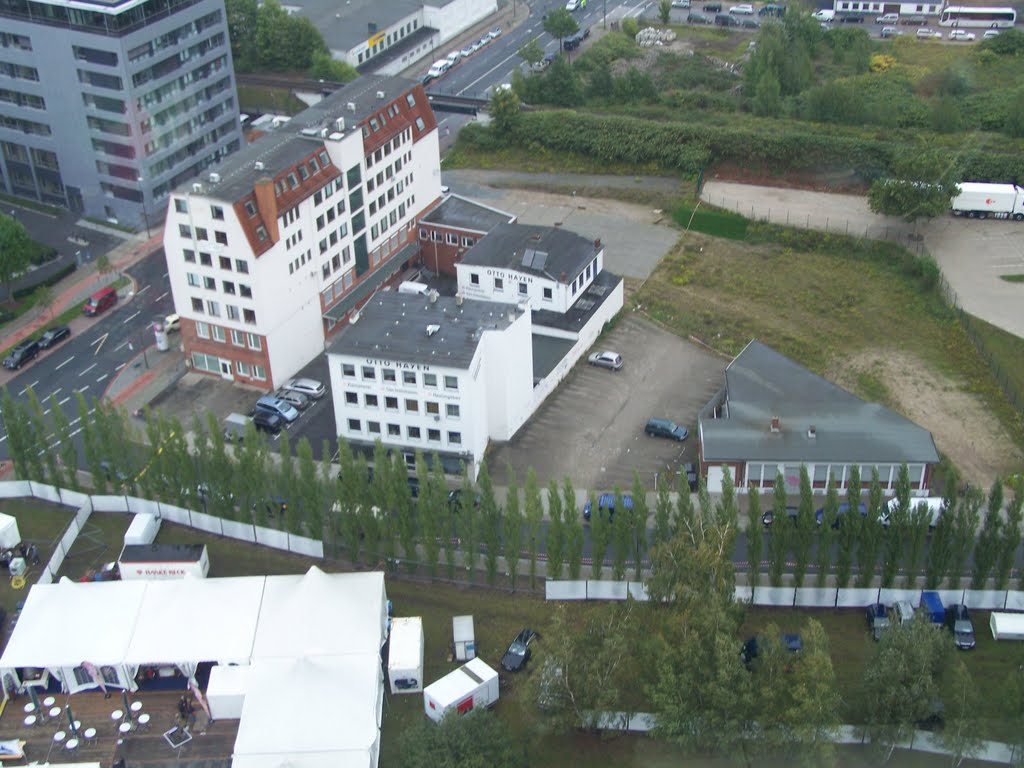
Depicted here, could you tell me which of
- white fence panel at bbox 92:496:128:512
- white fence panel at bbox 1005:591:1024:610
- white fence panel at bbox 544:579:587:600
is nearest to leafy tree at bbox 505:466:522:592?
white fence panel at bbox 544:579:587:600

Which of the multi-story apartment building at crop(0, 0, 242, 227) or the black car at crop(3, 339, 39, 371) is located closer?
the black car at crop(3, 339, 39, 371)

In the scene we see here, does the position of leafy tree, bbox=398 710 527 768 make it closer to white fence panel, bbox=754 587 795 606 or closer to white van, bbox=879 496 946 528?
white fence panel, bbox=754 587 795 606

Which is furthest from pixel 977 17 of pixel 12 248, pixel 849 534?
pixel 12 248

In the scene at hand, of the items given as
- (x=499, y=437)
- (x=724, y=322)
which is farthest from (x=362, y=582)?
(x=724, y=322)

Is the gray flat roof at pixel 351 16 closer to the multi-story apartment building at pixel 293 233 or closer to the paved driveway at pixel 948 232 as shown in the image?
the multi-story apartment building at pixel 293 233

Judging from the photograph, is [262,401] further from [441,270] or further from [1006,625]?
[1006,625]
